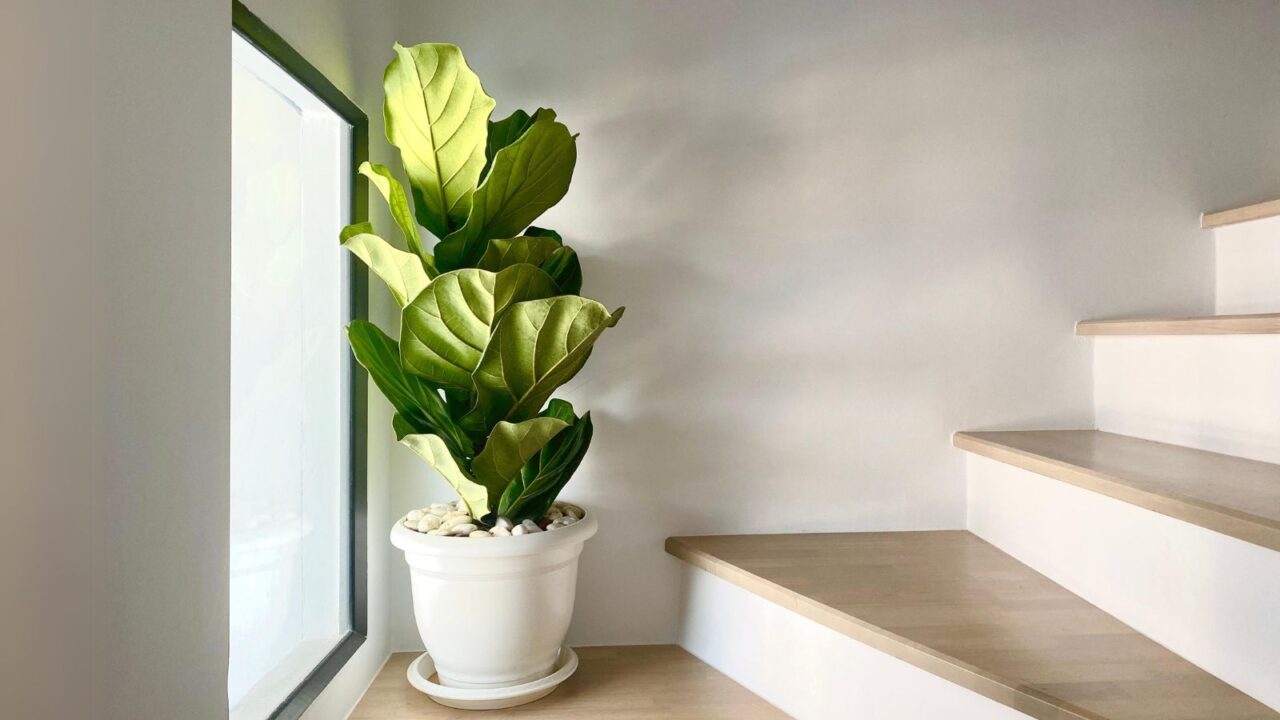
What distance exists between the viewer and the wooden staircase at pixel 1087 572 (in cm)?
118

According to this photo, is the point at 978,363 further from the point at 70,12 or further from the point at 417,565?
the point at 70,12

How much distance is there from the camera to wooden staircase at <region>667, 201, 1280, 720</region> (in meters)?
1.18

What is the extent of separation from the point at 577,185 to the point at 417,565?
985 mm

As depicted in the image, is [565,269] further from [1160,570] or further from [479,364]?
[1160,570]

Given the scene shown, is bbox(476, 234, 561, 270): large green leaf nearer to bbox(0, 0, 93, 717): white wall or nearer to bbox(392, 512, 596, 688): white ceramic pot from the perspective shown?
bbox(392, 512, 596, 688): white ceramic pot

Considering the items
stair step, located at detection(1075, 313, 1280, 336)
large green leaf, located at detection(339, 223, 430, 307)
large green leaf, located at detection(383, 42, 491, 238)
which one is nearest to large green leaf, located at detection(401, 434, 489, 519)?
→ large green leaf, located at detection(339, 223, 430, 307)

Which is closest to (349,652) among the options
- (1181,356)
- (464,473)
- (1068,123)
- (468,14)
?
(464,473)

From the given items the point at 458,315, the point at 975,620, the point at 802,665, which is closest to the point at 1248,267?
the point at 975,620

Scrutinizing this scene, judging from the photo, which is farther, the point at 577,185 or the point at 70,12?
the point at 577,185

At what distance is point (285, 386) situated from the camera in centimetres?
145

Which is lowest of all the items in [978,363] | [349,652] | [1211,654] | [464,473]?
[349,652]

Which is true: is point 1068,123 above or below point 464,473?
above

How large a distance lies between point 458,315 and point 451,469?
331mm

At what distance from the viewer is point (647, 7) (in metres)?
2.05
